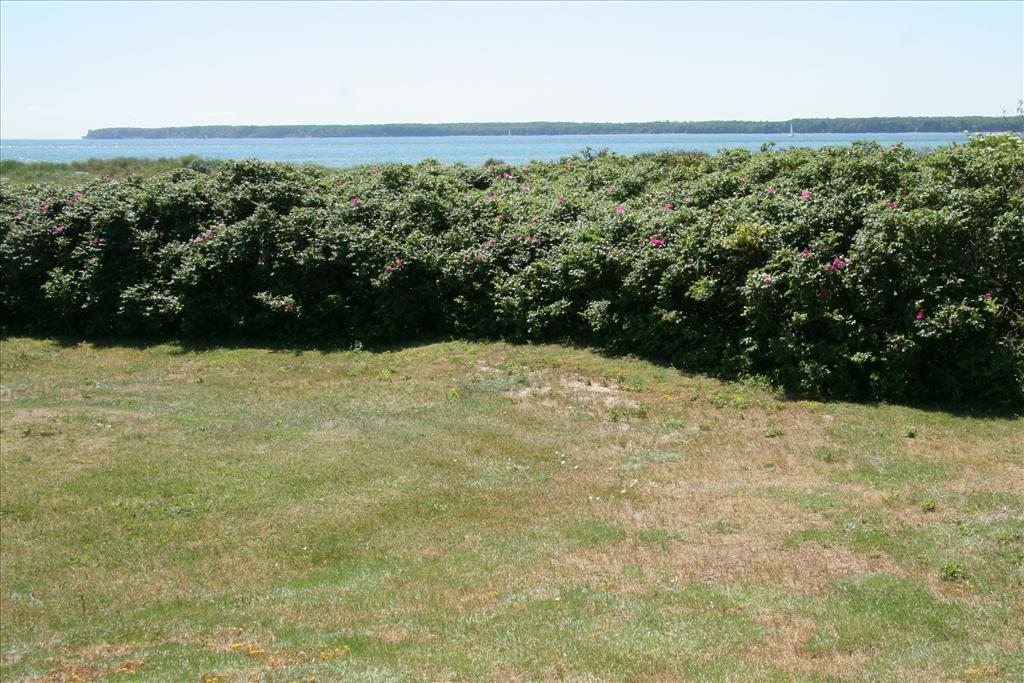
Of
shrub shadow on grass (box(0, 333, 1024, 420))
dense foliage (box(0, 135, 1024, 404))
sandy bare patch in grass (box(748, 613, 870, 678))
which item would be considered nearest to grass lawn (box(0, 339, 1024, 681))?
sandy bare patch in grass (box(748, 613, 870, 678))

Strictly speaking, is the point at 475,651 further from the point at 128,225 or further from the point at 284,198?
the point at 128,225

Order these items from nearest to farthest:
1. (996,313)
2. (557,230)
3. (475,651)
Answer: (475,651) → (996,313) → (557,230)

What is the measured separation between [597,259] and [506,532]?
904cm

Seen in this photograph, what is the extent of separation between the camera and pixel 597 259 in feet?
61.3

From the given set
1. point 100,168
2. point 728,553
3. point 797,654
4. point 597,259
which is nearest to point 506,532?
point 728,553

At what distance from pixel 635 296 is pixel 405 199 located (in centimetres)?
667

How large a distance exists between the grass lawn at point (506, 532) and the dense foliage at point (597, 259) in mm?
991

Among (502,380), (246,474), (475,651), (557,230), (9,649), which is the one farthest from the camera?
(557,230)

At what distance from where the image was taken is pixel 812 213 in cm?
1633

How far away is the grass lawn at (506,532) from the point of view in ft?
24.3

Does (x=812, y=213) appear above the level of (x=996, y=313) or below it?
above

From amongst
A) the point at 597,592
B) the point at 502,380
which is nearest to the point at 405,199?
the point at 502,380

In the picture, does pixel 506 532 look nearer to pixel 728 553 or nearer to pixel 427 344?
pixel 728 553


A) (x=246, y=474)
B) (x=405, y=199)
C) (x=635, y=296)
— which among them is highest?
(x=405, y=199)
